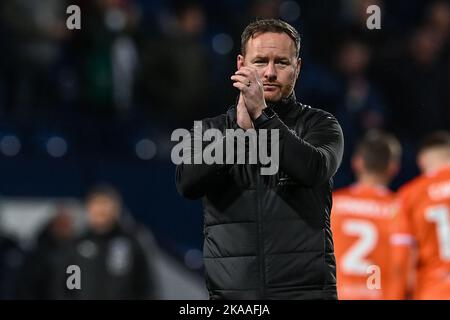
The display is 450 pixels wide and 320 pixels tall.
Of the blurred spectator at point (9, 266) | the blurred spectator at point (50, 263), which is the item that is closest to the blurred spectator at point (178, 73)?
the blurred spectator at point (50, 263)

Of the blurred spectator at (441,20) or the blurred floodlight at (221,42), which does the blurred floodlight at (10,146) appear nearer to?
the blurred floodlight at (221,42)

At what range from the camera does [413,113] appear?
8.88 m

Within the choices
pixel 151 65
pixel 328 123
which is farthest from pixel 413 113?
pixel 328 123

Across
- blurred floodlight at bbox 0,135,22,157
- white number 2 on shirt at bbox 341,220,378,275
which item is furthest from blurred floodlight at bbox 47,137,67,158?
white number 2 on shirt at bbox 341,220,378,275

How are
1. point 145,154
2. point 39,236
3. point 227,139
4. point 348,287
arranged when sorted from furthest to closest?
point 145,154
point 39,236
point 348,287
point 227,139

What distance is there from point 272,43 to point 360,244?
9.70ft

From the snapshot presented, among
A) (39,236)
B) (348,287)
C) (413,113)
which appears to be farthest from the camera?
(413,113)

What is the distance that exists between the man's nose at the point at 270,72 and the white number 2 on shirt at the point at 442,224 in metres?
2.63

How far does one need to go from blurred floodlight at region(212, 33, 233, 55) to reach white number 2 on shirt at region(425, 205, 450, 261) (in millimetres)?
2692

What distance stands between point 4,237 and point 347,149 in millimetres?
2737

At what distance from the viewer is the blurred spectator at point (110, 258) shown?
686 cm

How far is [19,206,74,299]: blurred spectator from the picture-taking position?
716cm

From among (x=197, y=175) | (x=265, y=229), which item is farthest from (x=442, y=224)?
(x=197, y=175)

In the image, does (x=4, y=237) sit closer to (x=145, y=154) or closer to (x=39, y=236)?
(x=39, y=236)
